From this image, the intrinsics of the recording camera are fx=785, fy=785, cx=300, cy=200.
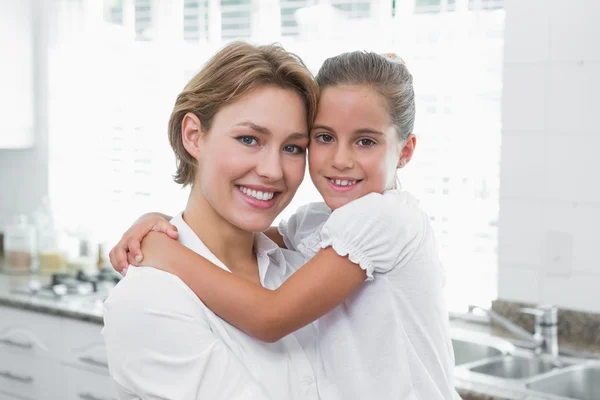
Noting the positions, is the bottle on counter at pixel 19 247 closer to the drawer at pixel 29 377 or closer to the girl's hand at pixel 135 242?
the drawer at pixel 29 377

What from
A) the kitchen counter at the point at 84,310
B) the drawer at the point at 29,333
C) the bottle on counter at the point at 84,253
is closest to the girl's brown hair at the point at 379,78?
the kitchen counter at the point at 84,310

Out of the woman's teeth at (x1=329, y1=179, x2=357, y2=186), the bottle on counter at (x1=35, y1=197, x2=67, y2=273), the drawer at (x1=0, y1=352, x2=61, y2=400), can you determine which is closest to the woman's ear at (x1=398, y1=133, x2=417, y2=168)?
the woman's teeth at (x1=329, y1=179, x2=357, y2=186)

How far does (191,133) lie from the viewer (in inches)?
57.1

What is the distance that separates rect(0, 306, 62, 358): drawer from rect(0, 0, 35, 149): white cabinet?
3.22 ft

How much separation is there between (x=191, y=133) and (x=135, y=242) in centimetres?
22

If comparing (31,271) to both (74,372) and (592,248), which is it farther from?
(592,248)

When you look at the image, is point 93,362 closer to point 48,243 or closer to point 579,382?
point 48,243

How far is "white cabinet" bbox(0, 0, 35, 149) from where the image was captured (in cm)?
377

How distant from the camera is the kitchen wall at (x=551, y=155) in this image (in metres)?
2.52

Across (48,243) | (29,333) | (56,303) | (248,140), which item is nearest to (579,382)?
(248,140)

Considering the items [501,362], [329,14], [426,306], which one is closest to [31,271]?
[329,14]

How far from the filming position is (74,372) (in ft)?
10.1

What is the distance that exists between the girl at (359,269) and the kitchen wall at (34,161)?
269cm

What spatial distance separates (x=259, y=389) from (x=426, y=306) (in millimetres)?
339
